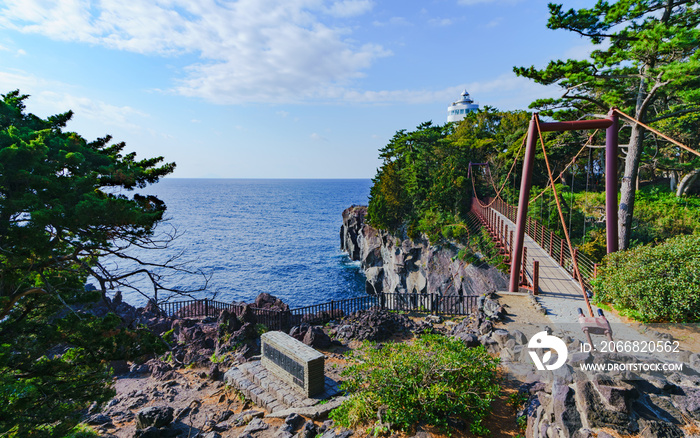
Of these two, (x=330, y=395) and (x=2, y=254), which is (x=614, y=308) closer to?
(x=330, y=395)

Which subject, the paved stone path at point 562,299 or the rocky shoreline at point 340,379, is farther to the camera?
the paved stone path at point 562,299

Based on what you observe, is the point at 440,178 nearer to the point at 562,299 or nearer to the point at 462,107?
the point at 562,299

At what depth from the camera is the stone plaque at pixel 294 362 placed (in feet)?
31.9

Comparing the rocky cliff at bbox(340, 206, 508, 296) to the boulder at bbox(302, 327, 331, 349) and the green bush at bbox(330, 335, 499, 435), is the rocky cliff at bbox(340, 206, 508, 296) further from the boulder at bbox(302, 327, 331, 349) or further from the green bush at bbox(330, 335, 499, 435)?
the green bush at bbox(330, 335, 499, 435)

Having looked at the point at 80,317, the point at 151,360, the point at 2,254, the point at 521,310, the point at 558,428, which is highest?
the point at 2,254

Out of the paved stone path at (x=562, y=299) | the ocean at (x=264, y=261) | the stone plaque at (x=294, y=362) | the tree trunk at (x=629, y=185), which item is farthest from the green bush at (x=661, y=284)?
the ocean at (x=264, y=261)

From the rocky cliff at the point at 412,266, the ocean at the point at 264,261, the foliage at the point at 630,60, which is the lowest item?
the ocean at the point at 264,261

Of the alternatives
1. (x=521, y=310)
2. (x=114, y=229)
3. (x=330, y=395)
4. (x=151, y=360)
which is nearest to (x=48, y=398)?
(x=114, y=229)

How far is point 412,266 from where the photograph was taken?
32.7 meters

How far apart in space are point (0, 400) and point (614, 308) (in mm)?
16108

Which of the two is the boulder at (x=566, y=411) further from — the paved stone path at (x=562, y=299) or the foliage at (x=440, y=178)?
the foliage at (x=440, y=178)

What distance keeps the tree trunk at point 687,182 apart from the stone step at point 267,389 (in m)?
27.1

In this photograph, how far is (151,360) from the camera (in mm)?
14711

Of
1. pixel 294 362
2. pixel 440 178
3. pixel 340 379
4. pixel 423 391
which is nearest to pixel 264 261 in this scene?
pixel 440 178
